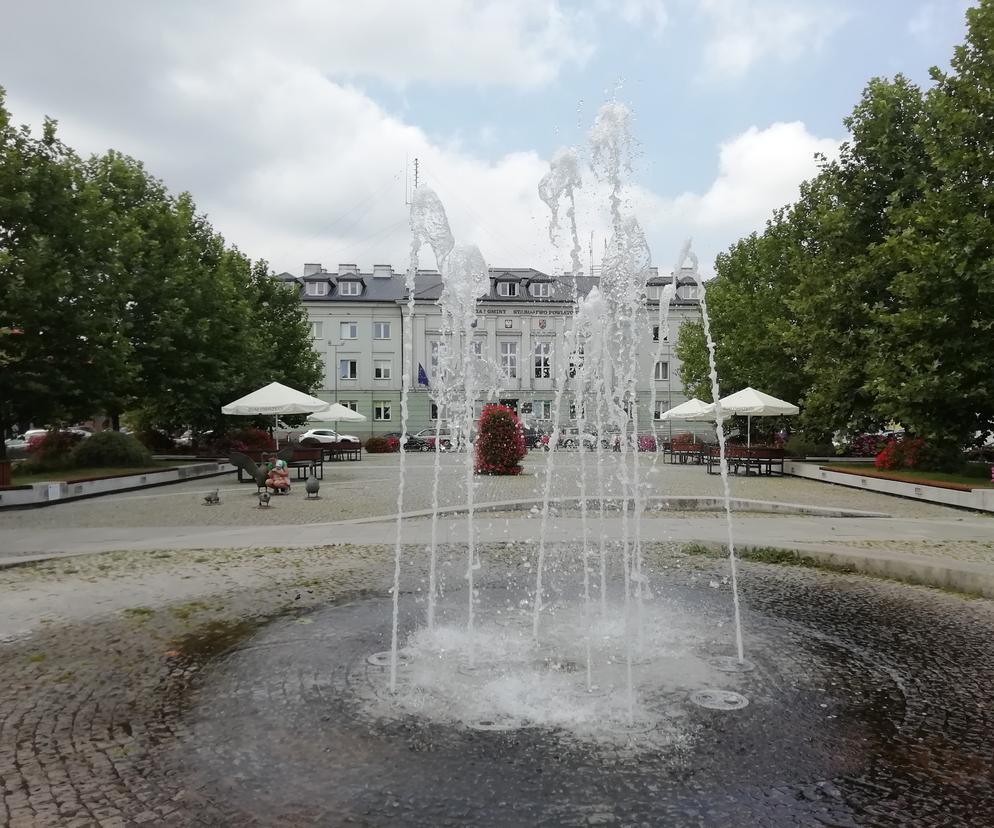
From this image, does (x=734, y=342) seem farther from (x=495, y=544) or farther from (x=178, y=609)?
(x=178, y=609)

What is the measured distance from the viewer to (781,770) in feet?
12.2

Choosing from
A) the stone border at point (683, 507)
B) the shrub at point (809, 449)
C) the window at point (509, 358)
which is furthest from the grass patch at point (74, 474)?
the window at point (509, 358)

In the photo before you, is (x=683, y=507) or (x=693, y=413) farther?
(x=693, y=413)

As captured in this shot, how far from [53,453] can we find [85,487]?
279 inches

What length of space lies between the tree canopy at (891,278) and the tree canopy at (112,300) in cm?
2151

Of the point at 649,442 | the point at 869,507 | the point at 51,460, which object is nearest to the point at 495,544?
the point at 869,507

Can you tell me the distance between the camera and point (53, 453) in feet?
80.2

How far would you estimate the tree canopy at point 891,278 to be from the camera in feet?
59.1

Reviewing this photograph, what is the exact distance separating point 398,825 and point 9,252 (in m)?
21.8

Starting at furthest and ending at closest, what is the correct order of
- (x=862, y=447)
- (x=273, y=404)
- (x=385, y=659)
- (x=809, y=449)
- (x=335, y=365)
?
1. (x=335, y=365)
2. (x=809, y=449)
3. (x=862, y=447)
4. (x=273, y=404)
5. (x=385, y=659)

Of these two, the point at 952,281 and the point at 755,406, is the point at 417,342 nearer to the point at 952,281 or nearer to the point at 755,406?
the point at 755,406

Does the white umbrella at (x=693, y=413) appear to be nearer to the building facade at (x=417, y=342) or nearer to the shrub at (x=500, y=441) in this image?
the shrub at (x=500, y=441)

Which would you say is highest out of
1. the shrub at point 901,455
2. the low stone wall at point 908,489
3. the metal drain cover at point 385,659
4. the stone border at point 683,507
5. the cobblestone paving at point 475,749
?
the shrub at point 901,455

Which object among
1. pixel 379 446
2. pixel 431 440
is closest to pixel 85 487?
pixel 379 446
